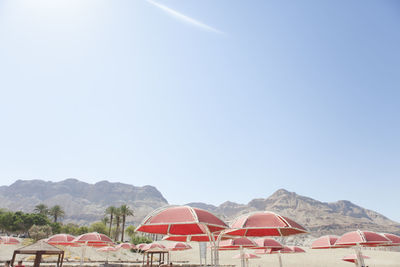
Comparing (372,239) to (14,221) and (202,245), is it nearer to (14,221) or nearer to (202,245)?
(202,245)

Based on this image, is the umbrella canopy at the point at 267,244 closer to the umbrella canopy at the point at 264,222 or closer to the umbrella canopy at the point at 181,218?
the umbrella canopy at the point at 264,222

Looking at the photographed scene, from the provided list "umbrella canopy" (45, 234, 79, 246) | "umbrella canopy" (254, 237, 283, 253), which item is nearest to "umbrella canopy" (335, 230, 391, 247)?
"umbrella canopy" (254, 237, 283, 253)

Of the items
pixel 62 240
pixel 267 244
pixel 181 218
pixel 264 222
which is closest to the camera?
pixel 181 218

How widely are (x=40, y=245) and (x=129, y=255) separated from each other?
1347 inches

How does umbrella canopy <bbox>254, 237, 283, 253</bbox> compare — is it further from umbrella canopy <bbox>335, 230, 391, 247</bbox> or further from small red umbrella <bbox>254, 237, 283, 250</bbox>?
umbrella canopy <bbox>335, 230, 391, 247</bbox>

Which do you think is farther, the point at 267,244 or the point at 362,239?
the point at 267,244

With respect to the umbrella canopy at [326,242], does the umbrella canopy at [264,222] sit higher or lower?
higher

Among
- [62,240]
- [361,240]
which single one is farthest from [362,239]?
[62,240]

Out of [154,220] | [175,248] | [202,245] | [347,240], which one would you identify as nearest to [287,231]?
[347,240]

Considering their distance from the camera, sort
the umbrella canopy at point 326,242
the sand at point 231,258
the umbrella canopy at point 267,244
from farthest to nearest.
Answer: the sand at point 231,258
the umbrella canopy at point 267,244
the umbrella canopy at point 326,242

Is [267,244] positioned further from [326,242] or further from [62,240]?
[62,240]

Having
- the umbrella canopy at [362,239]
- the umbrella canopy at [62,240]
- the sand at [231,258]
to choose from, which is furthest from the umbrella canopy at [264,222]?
the sand at [231,258]

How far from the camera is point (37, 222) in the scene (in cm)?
6862

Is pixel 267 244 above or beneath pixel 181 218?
beneath
